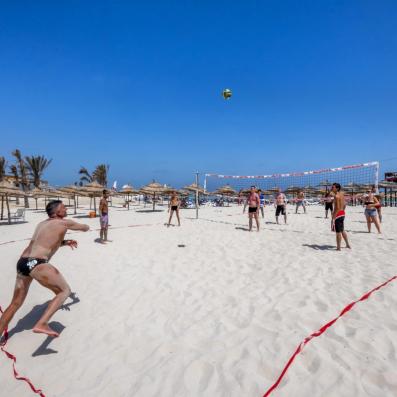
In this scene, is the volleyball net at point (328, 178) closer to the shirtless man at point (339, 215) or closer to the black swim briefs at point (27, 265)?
the shirtless man at point (339, 215)

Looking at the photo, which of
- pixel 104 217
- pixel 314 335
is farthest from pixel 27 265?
pixel 104 217

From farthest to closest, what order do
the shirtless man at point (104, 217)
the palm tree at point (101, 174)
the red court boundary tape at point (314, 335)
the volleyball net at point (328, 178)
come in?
1. the palm tree at point (101, 174)
2. the volleyball net at point (328, 178)
3. the shirtless man at point (104, 217)
4. the red court boundary tape at point (314, 335)

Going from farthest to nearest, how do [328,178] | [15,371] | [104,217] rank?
1. [328,178]
2. [104,217]
3. [15,371]

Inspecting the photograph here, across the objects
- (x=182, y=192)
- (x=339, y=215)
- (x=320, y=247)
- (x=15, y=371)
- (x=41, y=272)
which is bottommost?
(x=15, y=371)

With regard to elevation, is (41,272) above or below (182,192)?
below

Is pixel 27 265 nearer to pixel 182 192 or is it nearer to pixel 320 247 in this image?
pixel 320 247

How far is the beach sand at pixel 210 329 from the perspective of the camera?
7.38 ft

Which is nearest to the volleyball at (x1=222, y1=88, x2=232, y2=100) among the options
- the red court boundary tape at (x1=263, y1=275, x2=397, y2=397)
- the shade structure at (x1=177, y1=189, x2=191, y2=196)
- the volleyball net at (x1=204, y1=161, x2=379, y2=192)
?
the volleyball net at (x1=204, y1=161, x2=379, y2=192)

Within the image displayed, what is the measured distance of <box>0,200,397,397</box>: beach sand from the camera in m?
2.25

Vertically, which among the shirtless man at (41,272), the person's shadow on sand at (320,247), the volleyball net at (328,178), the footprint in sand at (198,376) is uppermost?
the volleyball net at (328,178)

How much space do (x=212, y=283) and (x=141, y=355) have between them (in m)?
1.92

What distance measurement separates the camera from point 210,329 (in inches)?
120

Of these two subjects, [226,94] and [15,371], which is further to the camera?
[226,94]

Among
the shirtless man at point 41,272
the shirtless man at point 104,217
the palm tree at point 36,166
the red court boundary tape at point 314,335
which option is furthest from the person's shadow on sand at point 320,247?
the palm tree at point 36,166
